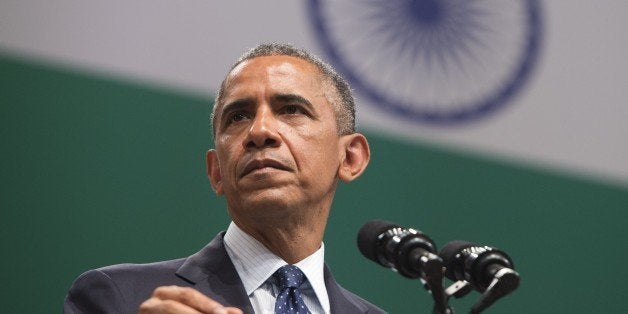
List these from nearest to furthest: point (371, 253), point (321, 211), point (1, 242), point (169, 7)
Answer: point (371, 253)
point (321, 211)
point (1, 242)
point (169, 7)

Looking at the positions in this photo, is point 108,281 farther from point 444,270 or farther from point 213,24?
point 213,24

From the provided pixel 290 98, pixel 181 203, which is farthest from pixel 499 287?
pixel 181 203

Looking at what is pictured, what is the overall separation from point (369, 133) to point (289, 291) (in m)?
1.32

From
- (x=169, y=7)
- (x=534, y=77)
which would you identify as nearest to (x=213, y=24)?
(x=169, y=7)

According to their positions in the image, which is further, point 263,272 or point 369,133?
point 369,133

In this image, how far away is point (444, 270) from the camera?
1.85 m

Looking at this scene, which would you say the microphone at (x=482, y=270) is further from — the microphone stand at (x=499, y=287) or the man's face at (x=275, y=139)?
the man's face at (x=275, y=139)

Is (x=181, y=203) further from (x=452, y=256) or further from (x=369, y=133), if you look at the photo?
(x=452, y=256)

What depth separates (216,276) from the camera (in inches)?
90.5

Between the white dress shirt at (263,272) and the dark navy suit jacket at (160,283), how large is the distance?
0.03 meters

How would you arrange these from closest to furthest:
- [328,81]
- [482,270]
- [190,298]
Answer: [190,298]
[482,270]
[328,81]

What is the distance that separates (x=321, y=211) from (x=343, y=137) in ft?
0.67

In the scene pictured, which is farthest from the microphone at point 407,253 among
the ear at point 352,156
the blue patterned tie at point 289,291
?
the ear at point 352,156

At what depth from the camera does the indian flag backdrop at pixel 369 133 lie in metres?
3.21
